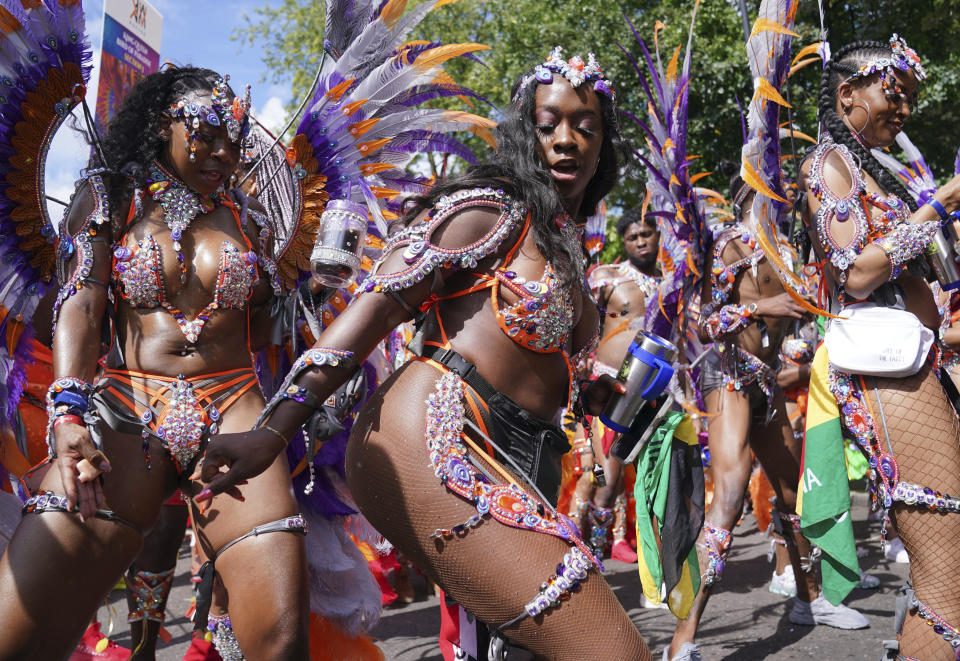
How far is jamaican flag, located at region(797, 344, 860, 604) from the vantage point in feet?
11.3

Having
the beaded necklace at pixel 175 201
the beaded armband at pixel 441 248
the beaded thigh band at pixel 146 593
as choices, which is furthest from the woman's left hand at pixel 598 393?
the beaded thigh band at pixel 146 593

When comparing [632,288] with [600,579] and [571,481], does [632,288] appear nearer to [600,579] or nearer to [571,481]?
[571,481]

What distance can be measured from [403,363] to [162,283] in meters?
0.90

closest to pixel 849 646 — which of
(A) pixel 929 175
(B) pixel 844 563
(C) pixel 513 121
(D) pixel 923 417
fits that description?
(B) pixel 844 563

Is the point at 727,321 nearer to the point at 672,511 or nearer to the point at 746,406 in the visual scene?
the point at 746,406

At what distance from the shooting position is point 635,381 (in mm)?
2625

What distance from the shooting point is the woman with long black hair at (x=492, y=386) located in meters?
2.04

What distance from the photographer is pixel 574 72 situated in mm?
2504

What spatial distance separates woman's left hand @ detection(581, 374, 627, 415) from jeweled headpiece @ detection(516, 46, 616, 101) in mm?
817

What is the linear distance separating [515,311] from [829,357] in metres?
1.64

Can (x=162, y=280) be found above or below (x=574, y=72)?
below

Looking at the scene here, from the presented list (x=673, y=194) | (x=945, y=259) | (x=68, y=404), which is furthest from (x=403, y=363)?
(x=673, y=194)

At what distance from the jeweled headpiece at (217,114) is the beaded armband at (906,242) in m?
2.30

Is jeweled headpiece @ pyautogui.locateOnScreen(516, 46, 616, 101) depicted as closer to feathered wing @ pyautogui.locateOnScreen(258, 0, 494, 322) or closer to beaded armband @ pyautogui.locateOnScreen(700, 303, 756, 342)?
feathered wing @ pyautogui.locateOnScreen(258, 0, 494, 322)
